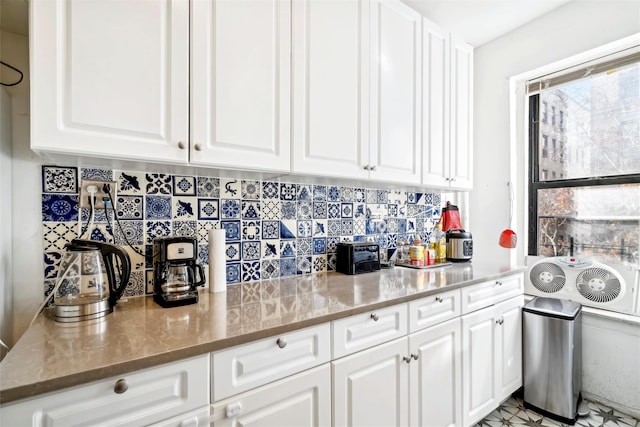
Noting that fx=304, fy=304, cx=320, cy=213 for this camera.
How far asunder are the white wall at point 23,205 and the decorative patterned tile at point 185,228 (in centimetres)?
46

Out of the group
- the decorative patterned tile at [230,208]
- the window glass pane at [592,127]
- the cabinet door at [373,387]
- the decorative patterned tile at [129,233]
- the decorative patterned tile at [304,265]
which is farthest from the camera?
the window glass pane at [592,127]

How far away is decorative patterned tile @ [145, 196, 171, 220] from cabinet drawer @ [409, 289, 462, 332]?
1166mm

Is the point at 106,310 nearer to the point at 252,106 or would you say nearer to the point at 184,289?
the point at 184,289

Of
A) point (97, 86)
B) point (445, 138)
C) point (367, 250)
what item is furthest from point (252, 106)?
point (445, 138)

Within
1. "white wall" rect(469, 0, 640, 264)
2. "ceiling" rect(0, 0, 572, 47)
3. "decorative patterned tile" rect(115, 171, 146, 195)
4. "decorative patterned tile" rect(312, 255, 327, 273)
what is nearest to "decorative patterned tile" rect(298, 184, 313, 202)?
"decorative patterned tile" rect(312, 255, 327, 273)

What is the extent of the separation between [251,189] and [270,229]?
24 cm

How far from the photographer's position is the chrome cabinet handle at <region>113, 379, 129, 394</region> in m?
0.72

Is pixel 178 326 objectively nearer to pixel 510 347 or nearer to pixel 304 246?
pixel 304 246

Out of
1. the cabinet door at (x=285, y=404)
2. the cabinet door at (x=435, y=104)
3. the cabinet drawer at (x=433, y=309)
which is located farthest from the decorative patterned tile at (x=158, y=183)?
the cabinet door at (x=435, y=104)

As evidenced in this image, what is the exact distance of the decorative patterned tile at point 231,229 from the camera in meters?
1.51

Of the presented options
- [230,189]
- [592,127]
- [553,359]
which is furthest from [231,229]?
[592,127]

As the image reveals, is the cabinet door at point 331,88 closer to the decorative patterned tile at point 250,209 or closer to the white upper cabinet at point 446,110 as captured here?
the decorative patterned tile at point 250,209

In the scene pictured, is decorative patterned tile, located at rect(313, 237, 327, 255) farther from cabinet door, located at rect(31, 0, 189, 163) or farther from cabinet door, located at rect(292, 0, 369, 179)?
cabinet door, located at rect(31, 0, 189, 163)

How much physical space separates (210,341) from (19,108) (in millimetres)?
1128
